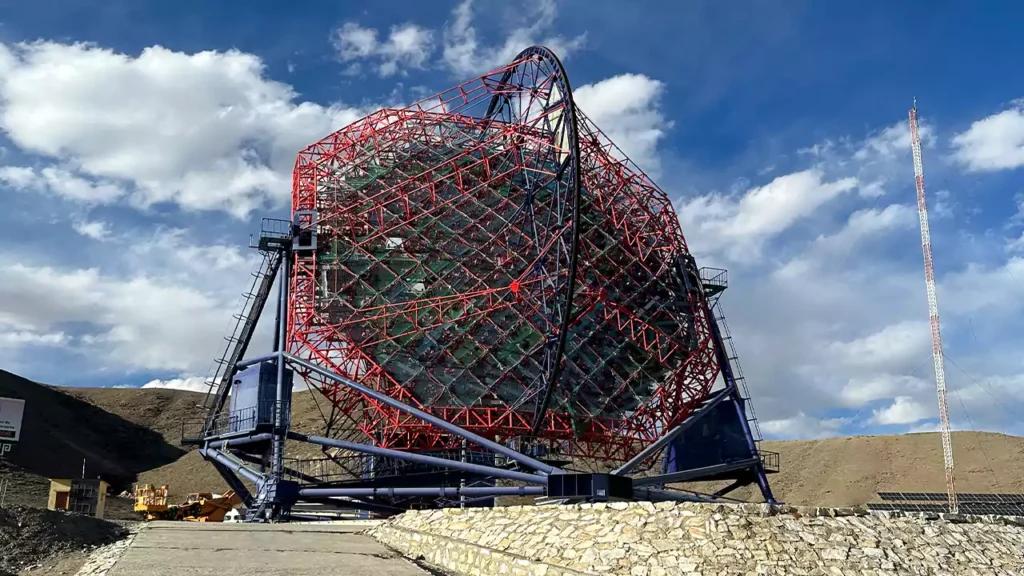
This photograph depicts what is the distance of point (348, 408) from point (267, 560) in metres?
19.7

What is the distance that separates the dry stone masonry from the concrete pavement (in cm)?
166

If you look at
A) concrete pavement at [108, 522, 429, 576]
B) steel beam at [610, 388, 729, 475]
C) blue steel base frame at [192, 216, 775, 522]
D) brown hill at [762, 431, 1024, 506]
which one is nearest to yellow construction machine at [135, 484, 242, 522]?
blue steel base frame at [192, 216, 775, 522]

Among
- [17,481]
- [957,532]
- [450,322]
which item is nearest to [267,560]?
[957,532]

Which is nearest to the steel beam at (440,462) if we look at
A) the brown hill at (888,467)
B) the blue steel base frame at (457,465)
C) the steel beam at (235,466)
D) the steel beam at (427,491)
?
the blue steel base frame at (457,465)

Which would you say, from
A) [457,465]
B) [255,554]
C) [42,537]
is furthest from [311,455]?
[255,554]

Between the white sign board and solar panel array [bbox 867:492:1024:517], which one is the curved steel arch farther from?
the white sign board

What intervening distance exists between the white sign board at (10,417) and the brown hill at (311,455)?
2640 cm

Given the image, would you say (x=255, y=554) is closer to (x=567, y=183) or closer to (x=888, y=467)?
(x=567, y=183)

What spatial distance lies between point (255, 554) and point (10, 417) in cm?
3460

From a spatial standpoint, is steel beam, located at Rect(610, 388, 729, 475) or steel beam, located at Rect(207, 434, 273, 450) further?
steel beam, located at Rect(207, 434, 273, 450)

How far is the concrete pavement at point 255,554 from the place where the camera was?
1562cm

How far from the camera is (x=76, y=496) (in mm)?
33594

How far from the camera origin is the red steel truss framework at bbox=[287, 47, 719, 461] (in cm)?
3547

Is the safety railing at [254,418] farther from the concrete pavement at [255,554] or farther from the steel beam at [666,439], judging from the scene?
the steel beam at [666,439]
